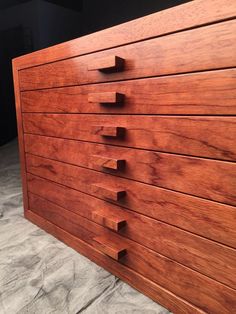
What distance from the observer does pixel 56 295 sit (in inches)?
29.1

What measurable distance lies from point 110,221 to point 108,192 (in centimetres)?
8

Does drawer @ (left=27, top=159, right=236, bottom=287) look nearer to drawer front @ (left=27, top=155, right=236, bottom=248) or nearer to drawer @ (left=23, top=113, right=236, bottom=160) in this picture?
drawer front @ (left=27, top=155, right=236, bottom=248)

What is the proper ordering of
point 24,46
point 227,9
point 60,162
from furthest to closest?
point 24,46 < point 60,162 < point 227,9

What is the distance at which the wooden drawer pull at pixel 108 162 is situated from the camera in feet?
2.36

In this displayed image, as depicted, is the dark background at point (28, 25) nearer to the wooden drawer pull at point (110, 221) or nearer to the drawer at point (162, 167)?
the drawer at point (162, 167)

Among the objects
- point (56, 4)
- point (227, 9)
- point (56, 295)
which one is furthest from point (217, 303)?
point (56, 4)

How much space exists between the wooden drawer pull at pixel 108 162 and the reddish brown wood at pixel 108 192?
6 centimetres

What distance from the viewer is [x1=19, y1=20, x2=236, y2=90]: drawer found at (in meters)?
0.51

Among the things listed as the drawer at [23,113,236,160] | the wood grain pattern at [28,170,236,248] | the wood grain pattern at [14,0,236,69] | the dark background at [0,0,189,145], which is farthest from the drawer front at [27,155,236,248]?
the dark background at [0,0,189,145]

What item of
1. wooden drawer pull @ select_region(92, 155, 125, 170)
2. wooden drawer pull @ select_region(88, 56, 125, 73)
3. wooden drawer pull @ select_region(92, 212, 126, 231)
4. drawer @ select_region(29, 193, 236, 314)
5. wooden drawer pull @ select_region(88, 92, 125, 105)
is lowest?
drawer @ select_region(29, 193, 236, 314)

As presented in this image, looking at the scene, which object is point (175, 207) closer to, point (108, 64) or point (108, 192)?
point (108, 192)

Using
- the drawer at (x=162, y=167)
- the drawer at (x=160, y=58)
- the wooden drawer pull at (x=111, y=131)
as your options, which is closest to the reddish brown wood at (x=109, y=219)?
the drawer at (x=162, y=167)

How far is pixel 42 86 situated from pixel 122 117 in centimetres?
43

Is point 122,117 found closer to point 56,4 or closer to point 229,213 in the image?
point 229,213
